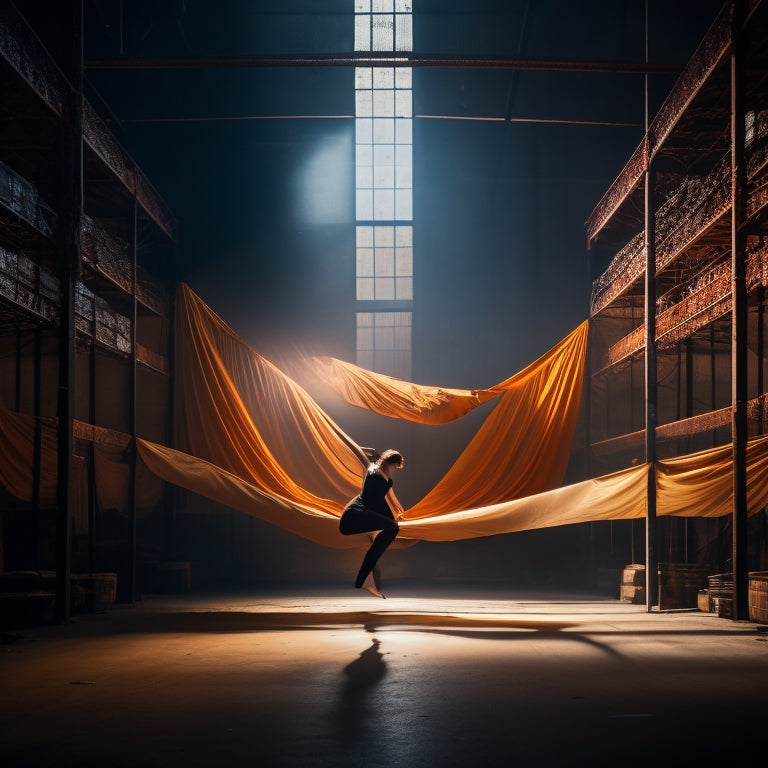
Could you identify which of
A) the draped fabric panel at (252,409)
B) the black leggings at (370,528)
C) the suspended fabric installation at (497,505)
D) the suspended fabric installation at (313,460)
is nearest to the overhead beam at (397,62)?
the draped fabric panel at (252,409)

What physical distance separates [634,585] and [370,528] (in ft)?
16.4

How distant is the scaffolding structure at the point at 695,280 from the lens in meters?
9.44

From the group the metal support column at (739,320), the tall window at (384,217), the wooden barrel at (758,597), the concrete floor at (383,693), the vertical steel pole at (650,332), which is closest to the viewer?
the concrete floor at (383,693)

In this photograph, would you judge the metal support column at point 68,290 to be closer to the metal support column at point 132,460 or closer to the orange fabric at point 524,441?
the metal support column at point 132,460

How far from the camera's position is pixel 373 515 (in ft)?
30.8

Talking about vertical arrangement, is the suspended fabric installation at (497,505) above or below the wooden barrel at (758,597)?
above

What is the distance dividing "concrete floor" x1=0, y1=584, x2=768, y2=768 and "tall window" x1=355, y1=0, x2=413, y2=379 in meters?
8.95

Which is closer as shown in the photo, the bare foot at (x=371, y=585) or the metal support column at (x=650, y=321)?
the bare foot at (x=371, y=585)

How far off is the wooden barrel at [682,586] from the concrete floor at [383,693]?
2479mm

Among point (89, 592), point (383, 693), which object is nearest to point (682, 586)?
point (89, 592)

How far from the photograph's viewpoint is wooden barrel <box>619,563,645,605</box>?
12742mm

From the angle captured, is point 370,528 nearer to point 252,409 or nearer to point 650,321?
point 252,409

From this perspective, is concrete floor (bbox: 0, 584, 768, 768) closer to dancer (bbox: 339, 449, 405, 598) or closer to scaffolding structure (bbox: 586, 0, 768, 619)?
dancer (bbox: 339, 449, 405, 598)

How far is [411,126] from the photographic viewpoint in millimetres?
17656
